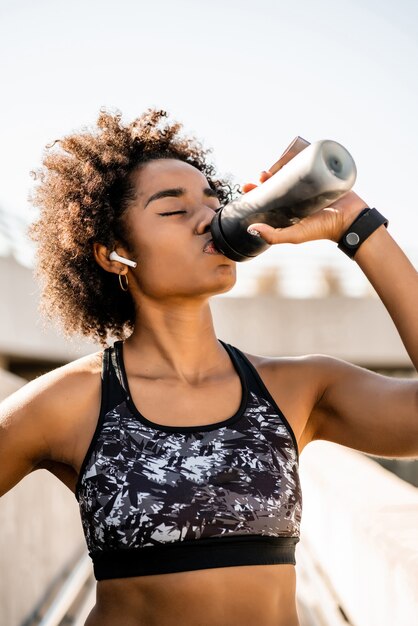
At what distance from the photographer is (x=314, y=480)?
5762 millimetres

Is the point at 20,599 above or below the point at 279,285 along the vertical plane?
above

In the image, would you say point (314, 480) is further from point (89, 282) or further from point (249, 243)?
point (249, 243)

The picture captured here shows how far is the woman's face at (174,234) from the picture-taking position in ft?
7.12

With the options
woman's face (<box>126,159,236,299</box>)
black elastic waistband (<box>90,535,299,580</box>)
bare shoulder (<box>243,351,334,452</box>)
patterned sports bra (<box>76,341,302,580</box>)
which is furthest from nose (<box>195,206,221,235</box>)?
black elastic waistband (<box>90,535,299,580</box>)

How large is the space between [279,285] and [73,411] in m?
16.5

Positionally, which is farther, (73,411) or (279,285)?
(279,285)

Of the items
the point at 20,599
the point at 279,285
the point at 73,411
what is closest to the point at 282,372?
the point at 73,411

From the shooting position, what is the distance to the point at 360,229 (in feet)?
6.73

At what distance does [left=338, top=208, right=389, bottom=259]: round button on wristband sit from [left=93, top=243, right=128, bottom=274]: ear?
70 centimetres

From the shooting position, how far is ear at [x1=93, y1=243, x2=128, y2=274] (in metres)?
2.47

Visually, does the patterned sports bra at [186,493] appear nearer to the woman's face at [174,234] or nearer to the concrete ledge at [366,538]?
the woman's face at [174,234]

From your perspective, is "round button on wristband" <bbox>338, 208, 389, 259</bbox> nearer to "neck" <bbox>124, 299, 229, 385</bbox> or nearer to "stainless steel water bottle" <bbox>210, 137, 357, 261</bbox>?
"stainless steel water bottle" <bbox>210, 137, 357, 261</bbox>

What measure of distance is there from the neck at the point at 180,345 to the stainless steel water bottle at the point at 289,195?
11.7 inches

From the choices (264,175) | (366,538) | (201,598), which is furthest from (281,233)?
(366,538)
